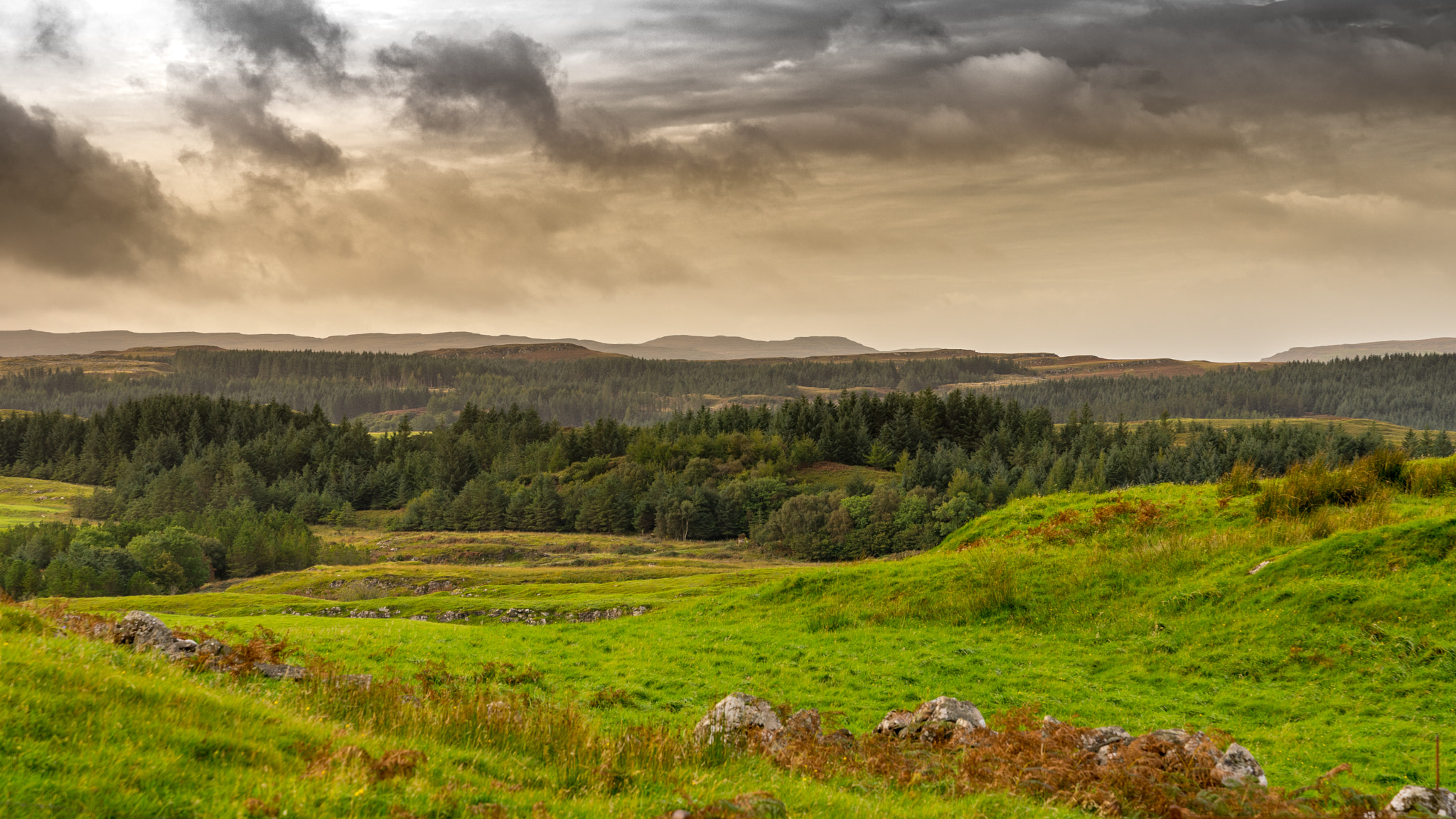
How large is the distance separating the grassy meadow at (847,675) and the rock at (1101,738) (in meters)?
2.85

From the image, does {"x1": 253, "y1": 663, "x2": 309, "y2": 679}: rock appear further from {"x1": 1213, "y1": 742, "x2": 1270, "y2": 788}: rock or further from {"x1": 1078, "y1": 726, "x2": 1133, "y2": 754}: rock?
{"x1": 1213, "y1": 742, "x2": 1270, "y2": 788}: rock

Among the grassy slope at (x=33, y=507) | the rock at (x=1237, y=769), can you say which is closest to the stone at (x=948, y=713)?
the rock at (x=1237, y=769)

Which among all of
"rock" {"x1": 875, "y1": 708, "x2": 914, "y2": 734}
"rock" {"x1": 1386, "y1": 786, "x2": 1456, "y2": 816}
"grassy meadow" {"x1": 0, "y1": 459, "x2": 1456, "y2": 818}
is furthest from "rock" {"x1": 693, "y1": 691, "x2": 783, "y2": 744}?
"rock" {"x1": 1386, "y1": 786, "x2": 1456, "y2": 816}

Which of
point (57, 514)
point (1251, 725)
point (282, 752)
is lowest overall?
point (57, 514)

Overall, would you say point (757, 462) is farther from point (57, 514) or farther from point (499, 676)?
point (499, 676)

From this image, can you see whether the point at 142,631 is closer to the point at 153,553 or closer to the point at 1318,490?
the point at 1318,490

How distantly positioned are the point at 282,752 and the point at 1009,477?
539ft

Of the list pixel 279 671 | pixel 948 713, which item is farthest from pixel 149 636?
pixel 948 713

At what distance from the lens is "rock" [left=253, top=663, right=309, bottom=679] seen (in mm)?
15211

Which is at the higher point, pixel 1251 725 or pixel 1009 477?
pixel 1251 725

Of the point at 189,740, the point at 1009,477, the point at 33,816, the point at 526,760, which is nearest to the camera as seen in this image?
the point at 33,816

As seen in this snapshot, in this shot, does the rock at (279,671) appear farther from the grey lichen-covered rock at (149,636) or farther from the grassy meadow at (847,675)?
the grey lichen-covered rock at (149,636)

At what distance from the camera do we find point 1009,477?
531 ft

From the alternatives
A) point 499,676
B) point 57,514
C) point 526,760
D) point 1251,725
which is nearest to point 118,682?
point 526,760
